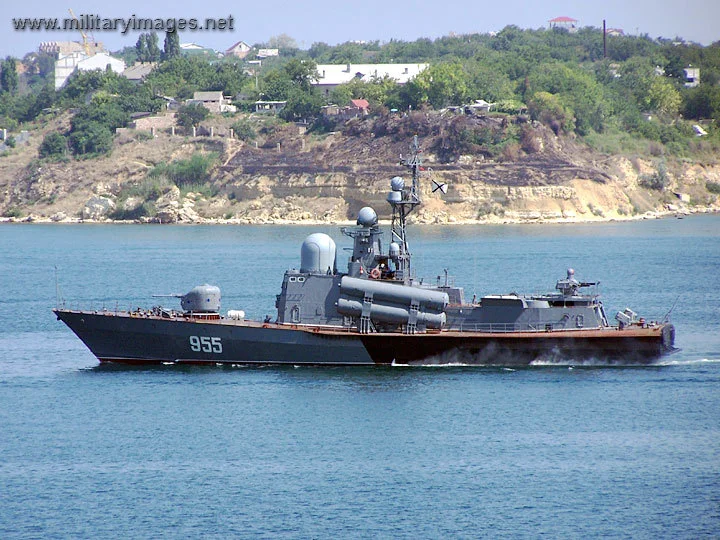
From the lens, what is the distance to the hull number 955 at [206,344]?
159ft

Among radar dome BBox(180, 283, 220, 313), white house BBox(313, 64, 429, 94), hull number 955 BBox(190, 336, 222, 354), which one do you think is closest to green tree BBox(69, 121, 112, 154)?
white house BBox(313, 64, 429, 94)

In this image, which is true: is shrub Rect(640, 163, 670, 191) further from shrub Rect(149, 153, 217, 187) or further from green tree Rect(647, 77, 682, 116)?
shrub Rect(149, 153, 217, 187)

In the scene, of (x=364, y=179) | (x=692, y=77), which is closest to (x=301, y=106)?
(x=364, y=179)

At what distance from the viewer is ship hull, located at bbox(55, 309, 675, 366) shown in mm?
47875

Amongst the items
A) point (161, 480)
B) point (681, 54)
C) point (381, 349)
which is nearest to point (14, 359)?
point (381, 349)

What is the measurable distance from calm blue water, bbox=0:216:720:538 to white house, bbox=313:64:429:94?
114328 mm

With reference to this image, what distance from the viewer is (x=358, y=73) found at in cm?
17750

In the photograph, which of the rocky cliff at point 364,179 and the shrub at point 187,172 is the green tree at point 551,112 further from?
the shrub at point 187,172

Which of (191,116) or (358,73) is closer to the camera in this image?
(191,116)

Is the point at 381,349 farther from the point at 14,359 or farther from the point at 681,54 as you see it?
the point at 681,54

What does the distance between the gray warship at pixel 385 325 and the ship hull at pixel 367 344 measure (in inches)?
1.5

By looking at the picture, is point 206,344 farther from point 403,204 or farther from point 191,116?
point 191,116

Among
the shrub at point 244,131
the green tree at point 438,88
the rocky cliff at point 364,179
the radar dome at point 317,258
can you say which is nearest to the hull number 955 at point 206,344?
the radar dome at point 317,258

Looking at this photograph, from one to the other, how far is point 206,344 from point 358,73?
132544 millimetres
